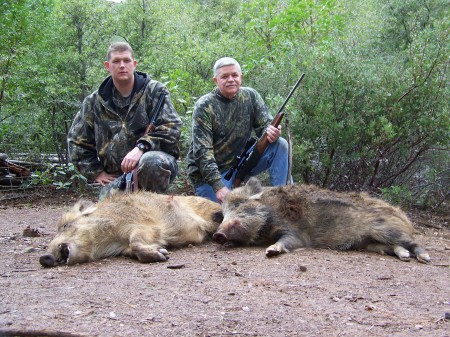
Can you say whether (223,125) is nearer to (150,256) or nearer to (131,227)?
(131,227)

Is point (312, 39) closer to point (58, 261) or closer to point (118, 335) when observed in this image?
point (58, 261)

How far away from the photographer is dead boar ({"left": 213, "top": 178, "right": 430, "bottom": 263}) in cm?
571

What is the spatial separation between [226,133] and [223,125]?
13 centimetres

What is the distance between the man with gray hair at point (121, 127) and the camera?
6.74 meters

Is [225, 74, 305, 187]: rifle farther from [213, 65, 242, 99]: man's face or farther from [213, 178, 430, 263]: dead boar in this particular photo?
[213, 178, 430, 263]: dead boar

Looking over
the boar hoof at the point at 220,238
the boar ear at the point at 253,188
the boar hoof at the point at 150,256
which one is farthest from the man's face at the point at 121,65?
the boar hoof at the point at 150,256

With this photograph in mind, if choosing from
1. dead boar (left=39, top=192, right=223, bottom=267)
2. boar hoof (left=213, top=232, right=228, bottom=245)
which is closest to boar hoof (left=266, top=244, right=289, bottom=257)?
boar hoof (left=213, top=232, right=228, bottom=245)

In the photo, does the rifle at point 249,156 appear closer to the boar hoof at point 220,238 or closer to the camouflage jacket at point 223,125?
the camouflage jacket at point 223,125

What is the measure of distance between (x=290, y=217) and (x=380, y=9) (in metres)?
9.36

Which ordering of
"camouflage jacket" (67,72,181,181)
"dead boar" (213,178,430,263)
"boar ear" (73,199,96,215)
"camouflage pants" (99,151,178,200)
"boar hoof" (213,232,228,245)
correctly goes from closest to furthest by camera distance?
1. "boar ear" (73,199,96,215)
2. "boar hoof" (213,232,228,245)
3. "dead boar" (213,178,430,263)
4. "camouflage pants" (99,151,178,200)
5. "camouflage jacket" (67,72,181,181)

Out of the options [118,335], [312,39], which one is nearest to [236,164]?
[118,335]

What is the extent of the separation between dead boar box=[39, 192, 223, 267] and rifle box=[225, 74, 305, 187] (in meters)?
1.16

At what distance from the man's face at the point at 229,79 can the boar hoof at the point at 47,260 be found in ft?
11.5

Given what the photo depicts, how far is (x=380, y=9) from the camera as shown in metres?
13.4
